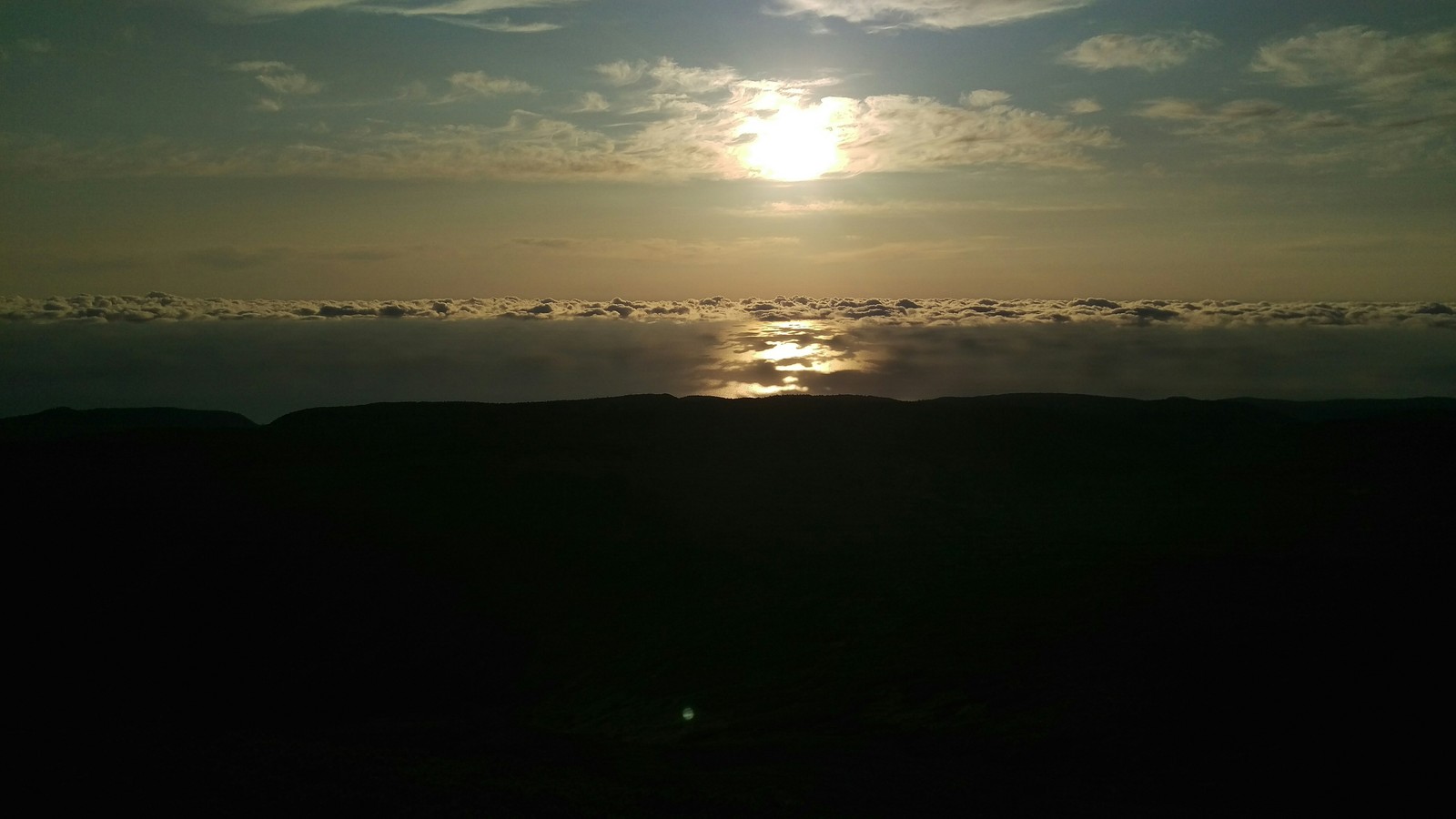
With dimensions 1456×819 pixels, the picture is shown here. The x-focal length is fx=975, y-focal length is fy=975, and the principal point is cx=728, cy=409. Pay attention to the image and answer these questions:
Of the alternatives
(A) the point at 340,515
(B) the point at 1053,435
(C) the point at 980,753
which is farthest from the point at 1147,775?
(B) the point at 1053,435

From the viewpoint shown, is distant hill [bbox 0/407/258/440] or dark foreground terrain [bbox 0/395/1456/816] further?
distant hill [bbox 0/407/258/440]

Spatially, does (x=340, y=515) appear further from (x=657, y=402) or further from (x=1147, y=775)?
(x=657, y=402)

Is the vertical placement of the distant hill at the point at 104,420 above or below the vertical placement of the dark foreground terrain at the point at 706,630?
below

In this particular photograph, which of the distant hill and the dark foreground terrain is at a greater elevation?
the dark foreground terrain

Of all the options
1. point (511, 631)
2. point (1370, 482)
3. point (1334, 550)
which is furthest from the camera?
point (1370, 482)

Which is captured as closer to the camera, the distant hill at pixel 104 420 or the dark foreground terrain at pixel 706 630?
the dark foreground terrain at pixel 706 630

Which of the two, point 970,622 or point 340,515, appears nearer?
point 970,622

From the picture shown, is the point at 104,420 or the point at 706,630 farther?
the point at 104,420

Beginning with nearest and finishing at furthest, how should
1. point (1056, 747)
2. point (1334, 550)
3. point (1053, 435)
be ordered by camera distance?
point (1056, 747), point (1334, 550), point (1053, 435)
